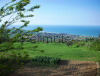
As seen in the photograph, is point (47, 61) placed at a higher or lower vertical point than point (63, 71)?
higher

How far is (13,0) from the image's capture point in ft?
11.4

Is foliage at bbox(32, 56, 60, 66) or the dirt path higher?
foliage at bbox(32, 56, 60, 66)

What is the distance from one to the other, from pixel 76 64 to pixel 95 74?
3.99 feet

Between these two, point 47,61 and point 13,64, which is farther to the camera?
point 47,61

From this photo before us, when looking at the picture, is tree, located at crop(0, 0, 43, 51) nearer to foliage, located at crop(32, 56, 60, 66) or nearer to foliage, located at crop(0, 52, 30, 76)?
foliage, located at crop(0, 52, 30, 76)

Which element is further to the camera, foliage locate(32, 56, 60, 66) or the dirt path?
foliage locate(32, 56, 60, 66)

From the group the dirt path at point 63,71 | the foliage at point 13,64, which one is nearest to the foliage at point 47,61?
the dirt path at point 63,71

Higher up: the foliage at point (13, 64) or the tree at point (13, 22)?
the tree at point (13, 22)

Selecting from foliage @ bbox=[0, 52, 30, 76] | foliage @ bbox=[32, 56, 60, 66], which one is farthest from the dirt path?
foliage @ bbox=[0, 52, 30, 76]

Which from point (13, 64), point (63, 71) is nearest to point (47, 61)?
point (63, 71)

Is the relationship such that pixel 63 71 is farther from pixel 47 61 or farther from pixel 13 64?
pixel 13 64

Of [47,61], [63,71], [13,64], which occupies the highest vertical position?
[13,64]

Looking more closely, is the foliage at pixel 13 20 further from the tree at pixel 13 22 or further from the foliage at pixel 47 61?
the foliage at pixel 47 61

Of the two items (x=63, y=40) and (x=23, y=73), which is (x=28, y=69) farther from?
(x=63, y=40)
